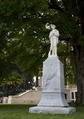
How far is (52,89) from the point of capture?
1543cm

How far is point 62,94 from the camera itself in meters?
15.8

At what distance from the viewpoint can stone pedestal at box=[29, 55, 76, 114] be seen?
1498cm

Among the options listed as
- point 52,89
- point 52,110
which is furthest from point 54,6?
point 52,110

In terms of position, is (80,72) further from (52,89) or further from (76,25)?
(52,89)

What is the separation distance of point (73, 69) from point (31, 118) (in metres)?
19.7

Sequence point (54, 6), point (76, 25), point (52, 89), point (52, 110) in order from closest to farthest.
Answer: point (52, 110) → point (52, 89) → point (76, 25) → point (54, 6)

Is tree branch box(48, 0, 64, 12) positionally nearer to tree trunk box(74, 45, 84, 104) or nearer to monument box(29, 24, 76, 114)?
tree trunk box(74, 45, 84, 104)

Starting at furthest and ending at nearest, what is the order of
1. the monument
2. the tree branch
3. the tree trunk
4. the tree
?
the tree branch, the tree trunk, the tree, the monument

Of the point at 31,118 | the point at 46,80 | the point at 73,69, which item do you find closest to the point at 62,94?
the point at 46,80

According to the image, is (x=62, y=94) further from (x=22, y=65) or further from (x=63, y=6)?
(x=22, y=65)

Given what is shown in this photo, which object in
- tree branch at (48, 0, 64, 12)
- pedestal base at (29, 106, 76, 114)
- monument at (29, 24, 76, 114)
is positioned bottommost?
pedestal base at (29, 106, 76, 114)

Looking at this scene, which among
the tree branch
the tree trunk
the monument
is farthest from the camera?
the tree branch

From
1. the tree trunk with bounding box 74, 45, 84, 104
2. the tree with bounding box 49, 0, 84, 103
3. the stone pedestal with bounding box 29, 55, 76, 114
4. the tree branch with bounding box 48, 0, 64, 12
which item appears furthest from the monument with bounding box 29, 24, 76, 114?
the tree branch with bounding box 48, 0, 64, 12

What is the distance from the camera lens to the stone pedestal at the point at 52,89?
1498cm
